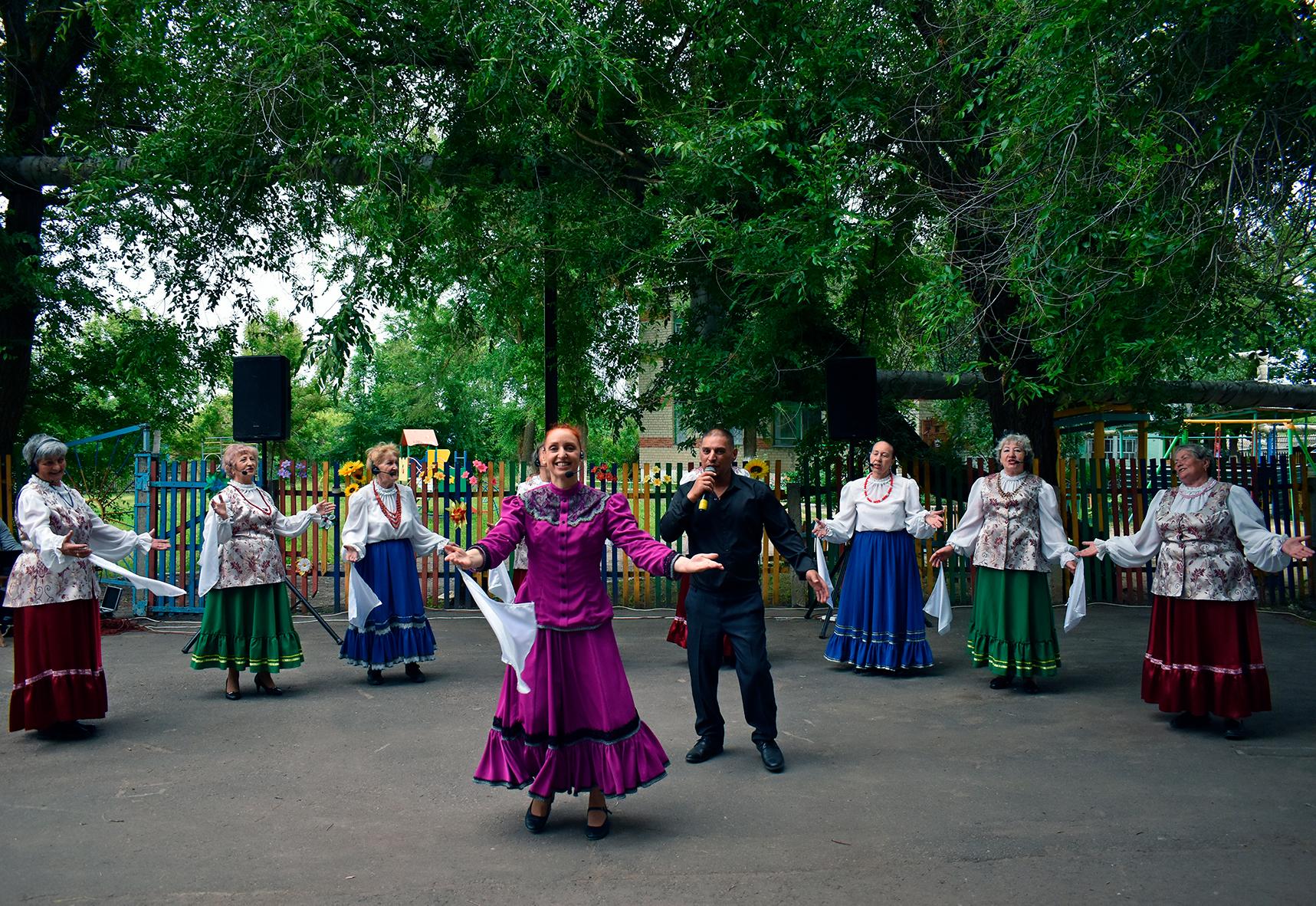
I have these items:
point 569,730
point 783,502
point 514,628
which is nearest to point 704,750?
point 569,730

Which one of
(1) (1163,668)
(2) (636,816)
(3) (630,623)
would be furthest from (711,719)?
(3) (630,623)

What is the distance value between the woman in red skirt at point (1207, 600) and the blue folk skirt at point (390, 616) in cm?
541

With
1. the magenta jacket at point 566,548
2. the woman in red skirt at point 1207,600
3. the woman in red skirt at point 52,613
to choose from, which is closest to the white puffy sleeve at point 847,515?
the woman in red skirt at point 1207,600

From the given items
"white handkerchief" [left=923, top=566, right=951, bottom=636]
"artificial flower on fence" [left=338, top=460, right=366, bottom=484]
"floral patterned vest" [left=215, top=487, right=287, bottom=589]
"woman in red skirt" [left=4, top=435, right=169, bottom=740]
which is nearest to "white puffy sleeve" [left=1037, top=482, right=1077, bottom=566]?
"white handkerchief" [left=923, top=566, right=951, bottom=636]

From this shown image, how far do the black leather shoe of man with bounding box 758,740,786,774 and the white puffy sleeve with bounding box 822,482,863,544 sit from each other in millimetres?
2935

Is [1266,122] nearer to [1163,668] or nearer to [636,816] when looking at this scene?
[1163,668]

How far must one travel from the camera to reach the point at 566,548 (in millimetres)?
4895

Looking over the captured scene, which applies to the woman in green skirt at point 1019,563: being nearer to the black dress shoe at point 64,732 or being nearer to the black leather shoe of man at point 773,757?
the black leather shoe of man at point 773,757

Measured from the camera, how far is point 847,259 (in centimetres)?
916

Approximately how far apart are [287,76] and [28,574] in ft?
18.0

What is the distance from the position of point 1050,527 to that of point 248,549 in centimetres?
594

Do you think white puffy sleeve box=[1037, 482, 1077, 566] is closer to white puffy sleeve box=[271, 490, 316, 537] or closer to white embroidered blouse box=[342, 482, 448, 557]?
white embroidered blouse box=[342, 482, 448, 557]

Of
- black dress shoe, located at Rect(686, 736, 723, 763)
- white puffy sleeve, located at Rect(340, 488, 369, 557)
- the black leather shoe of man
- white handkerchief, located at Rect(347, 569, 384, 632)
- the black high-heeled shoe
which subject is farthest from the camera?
white puffy sleeve, located at Rect(340, 488, 369, 557)

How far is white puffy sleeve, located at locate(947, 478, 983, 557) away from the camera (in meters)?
8.12
